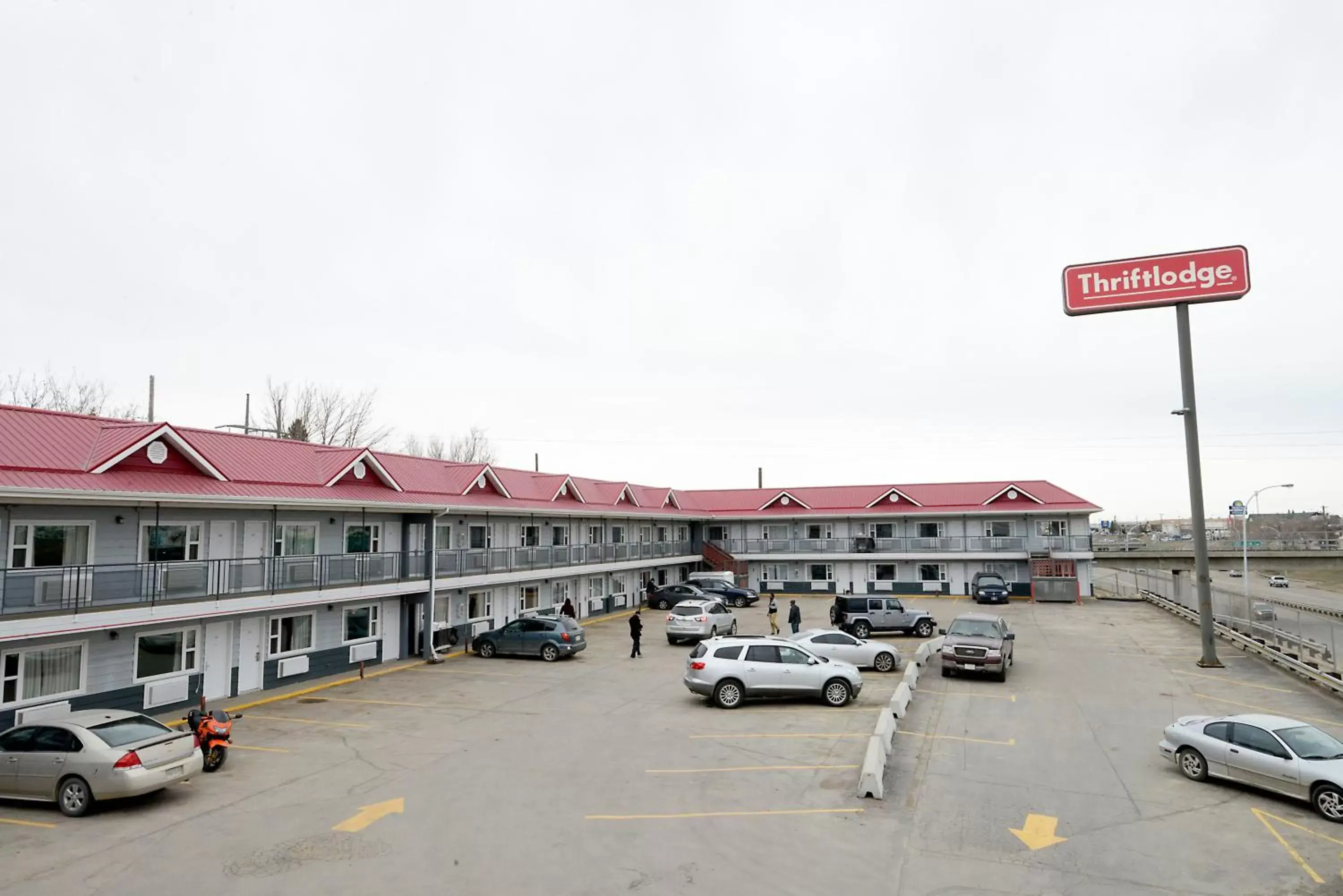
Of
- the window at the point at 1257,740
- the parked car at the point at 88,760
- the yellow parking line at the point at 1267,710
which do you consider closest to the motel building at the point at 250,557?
the parked car at the point at 88,760

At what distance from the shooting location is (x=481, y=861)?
33.8 feet

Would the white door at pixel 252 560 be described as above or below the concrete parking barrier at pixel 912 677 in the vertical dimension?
above

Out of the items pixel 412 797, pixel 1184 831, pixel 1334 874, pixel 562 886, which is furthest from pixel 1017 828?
pixel 412 797

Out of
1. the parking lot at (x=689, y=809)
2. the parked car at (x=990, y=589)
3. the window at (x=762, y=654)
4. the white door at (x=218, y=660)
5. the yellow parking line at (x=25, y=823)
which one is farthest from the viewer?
the parked car at (x=990, y=589)

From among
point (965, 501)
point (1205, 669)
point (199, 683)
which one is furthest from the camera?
point (965, 501)

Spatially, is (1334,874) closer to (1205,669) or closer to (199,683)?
(1205,669)

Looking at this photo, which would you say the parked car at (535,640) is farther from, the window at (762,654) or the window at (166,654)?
the window at (166,654)

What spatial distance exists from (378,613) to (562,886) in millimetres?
18759

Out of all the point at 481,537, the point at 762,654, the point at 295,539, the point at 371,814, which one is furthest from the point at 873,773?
the point at 481,537

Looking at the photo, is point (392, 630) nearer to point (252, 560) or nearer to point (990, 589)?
point (252, 560)

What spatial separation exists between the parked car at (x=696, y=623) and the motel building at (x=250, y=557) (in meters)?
6.17

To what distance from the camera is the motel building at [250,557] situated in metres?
16.8

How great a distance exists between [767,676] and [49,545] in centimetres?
1652

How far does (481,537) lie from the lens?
32156 mm
